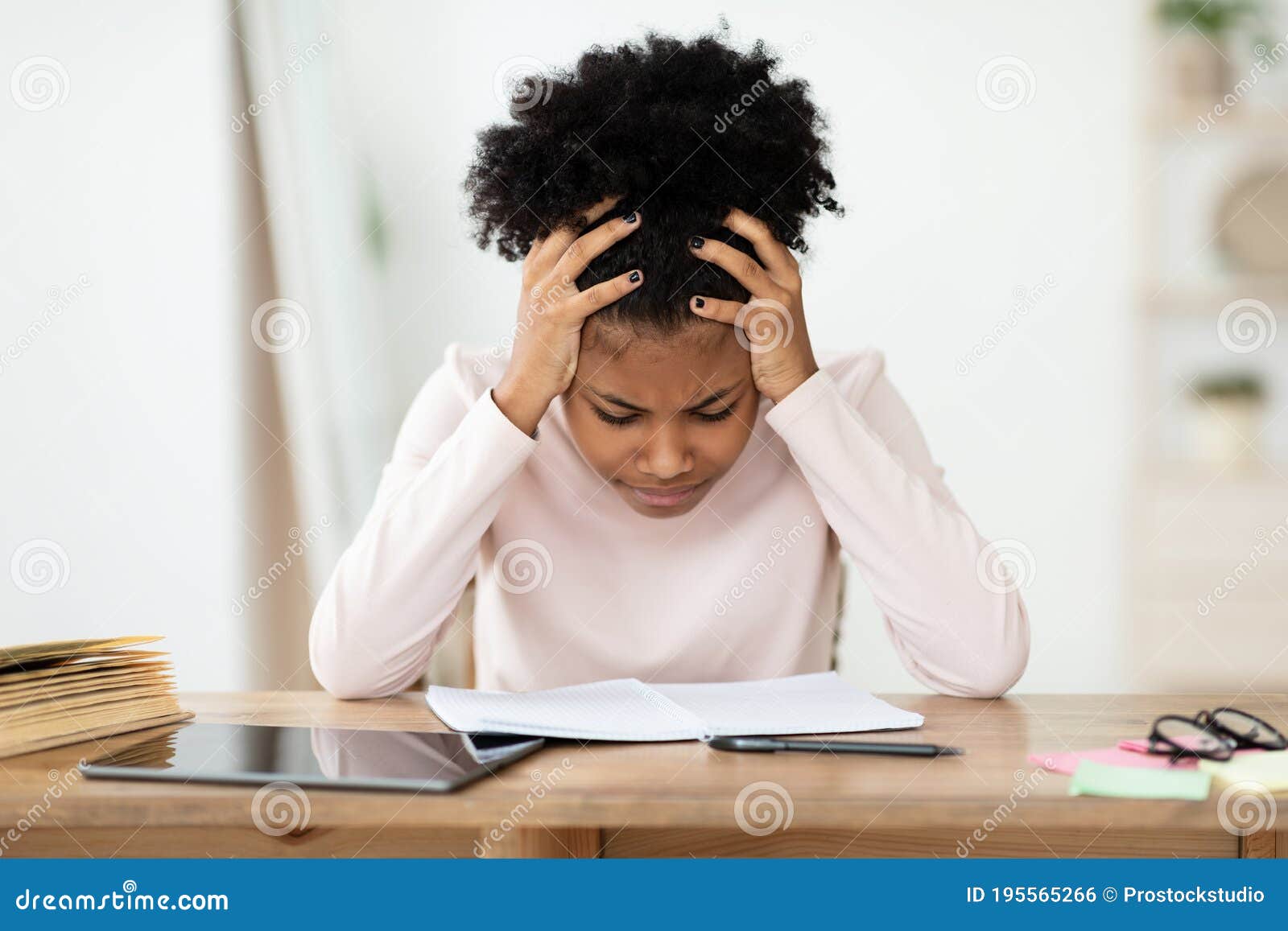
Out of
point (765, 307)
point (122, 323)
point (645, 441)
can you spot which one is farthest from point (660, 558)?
point (122, 323)

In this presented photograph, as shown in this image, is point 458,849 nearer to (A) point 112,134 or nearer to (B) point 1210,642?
(A) point 112,134

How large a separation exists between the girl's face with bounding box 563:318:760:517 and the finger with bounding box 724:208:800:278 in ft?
0.28

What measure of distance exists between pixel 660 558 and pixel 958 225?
1.94 m

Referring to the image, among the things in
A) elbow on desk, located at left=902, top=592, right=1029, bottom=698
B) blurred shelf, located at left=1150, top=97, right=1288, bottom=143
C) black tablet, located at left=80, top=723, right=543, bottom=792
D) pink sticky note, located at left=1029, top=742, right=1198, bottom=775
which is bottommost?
pink sticky note, located at left=1029, top=742, right=1198, bottom=775

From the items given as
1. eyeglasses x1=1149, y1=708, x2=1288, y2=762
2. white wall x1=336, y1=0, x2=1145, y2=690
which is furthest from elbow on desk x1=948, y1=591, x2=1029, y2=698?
white wall x1=336, y1=0, x2=1145, y2=690

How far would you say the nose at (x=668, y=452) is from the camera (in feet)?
4.01

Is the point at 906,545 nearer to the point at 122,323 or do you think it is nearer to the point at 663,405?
the point at 663,405

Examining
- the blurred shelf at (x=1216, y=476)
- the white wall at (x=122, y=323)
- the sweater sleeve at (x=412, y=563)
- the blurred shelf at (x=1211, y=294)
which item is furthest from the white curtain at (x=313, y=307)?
the blurred shelf at (x=1211, y=294)

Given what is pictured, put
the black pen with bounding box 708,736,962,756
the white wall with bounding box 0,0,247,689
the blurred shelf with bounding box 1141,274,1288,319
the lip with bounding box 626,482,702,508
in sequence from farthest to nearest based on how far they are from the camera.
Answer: the blurred shelf with bounding box 1141,274,1288,319 < the white wall with bounding box 0,0,247,689 < the lip with bounding box 626,482,702,508 < the black pen with bounding box 708,736,962,756

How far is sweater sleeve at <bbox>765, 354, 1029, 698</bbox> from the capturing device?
1.28 metres

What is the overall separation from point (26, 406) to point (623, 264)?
195 centimetres

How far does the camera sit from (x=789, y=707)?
1.07 meters

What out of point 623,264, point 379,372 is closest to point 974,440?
point 379,372

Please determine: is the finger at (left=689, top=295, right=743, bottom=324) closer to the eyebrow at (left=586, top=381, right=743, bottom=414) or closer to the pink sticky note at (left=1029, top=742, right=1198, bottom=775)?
the eyebrow at (left=586, top=381, right=743, bottom=414)
